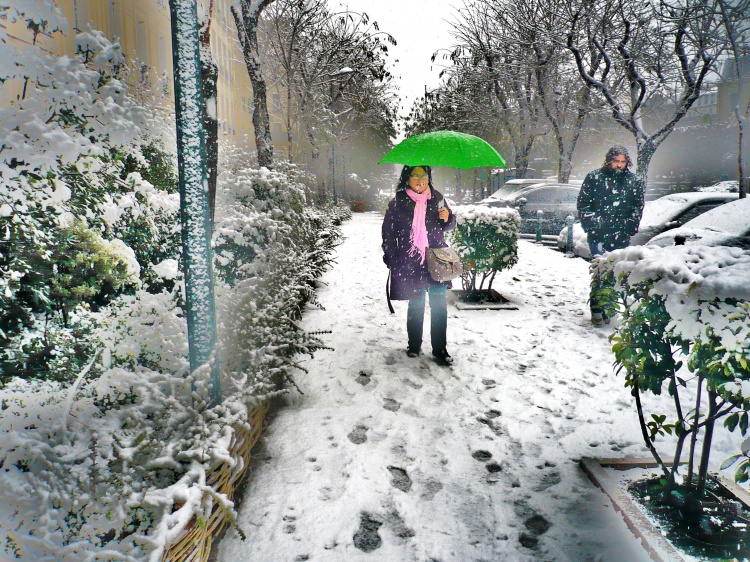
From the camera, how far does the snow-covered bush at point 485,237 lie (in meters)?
7.14

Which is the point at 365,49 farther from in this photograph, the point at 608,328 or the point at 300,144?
the point at 608,328

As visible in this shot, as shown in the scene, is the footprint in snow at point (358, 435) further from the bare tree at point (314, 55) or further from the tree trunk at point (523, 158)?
the tree trunk at point (523, 158)

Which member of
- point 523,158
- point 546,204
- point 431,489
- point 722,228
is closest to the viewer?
point 431,489

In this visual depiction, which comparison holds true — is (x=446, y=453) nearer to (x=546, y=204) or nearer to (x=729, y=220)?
(x=729, y=220)

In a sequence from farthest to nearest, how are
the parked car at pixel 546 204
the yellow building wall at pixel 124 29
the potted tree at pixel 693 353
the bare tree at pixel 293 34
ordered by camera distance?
the parked car at pixel 546 204 < the bare tree at pixel 293 34 < the yellow building wall at pixel 124 29 < the potted tree at pixel 693 353

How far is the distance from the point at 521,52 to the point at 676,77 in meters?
4.89

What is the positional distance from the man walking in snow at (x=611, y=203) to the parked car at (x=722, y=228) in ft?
3.33

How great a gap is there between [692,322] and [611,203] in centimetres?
426

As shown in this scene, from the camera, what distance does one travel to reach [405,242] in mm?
4645

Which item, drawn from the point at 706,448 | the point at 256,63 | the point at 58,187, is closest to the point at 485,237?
the point at 706,448

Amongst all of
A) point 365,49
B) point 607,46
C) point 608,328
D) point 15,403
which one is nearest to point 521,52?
point 607,46

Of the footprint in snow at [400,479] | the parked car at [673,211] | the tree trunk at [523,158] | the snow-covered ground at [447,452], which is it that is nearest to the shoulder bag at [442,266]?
the snow-covered ground at [447,452]

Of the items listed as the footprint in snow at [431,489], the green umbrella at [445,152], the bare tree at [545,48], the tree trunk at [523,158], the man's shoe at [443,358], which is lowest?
the footprint in snow at [431,489]

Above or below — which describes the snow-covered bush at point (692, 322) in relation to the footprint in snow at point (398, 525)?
above
